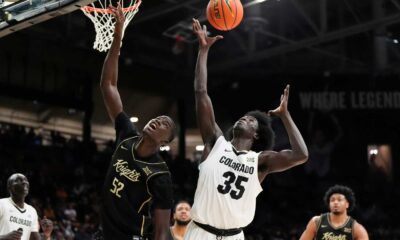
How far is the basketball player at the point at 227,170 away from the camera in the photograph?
15.0 feet

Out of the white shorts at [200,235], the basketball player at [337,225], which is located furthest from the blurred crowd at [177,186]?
the white shorts at [200,235]

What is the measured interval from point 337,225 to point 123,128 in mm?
3512

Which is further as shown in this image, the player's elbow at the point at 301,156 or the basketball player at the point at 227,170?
the player's elbow at the point at 301,156

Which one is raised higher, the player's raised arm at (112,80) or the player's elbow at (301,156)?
the player's raised arm at (112,80)

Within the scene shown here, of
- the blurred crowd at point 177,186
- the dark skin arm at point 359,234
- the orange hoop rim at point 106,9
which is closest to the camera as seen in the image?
the orange hoop rim at point 106,9

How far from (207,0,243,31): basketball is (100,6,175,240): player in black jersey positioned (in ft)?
8.93

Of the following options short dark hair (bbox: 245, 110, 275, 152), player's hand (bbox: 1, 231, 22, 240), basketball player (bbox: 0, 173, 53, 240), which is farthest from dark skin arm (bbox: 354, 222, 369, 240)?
player's hand (bbox: 1, 231, 22, 240)

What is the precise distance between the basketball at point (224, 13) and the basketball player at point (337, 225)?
6.92 ft

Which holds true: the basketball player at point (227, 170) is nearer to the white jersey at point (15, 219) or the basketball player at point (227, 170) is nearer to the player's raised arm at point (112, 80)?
the player's raised arm at point (112, 80)

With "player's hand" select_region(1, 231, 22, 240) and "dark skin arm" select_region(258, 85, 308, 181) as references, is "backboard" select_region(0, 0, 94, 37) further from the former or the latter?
"dark skin arm" select_region(258, 85, 308, 181)

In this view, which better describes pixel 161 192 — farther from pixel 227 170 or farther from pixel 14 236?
pixel 14 236

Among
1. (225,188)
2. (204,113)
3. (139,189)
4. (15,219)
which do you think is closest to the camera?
(139,189)

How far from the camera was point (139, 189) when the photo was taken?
395cm

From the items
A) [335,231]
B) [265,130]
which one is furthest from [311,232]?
[265,130]
